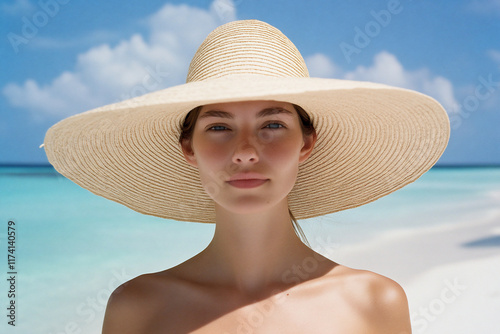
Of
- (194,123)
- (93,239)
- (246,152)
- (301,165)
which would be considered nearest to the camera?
(246,152)

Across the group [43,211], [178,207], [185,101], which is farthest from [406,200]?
[185,101]

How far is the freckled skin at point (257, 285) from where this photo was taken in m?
1.52

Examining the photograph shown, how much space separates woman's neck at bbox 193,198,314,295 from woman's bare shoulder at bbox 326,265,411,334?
17 centimetres

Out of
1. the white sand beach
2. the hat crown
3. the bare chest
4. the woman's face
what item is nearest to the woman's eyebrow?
→ the woman's face

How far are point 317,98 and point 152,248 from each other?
15.4 ft

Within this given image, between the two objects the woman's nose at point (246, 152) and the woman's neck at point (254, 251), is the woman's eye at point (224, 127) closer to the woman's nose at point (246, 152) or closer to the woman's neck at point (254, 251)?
the woman's nose at point (246, 152)

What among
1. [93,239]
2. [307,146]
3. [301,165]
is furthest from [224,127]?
[93,239]

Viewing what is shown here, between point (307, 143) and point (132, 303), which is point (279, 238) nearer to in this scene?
point (307, 143)

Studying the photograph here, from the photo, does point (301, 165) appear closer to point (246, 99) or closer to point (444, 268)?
point (246, 99)

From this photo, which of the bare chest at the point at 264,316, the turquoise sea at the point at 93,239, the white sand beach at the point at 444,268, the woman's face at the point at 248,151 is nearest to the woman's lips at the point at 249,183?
the woman's face at the point at 248,151

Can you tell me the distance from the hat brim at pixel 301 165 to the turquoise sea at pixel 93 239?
268 mm

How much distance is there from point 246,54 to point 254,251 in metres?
0.60

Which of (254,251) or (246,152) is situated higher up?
(246,152)

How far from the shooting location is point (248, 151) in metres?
1.42
